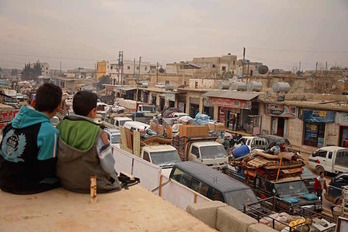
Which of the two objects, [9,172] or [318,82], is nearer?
[9,172]

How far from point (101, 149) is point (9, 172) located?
35.8 inches

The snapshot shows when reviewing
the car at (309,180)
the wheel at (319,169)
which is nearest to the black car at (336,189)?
the car at (309,180)

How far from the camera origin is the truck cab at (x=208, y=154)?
13695 millimetres

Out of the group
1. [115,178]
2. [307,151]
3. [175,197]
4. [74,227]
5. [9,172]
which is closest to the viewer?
[74,227]

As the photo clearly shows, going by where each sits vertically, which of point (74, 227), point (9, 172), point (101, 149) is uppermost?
point (101, 149)

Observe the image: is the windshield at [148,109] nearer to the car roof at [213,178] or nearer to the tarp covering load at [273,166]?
the tarp covering load at [273,166]

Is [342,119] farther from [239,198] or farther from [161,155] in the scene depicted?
A: [239,198]

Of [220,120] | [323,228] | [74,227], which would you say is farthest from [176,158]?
[220,120]

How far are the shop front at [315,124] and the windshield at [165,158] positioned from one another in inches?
439

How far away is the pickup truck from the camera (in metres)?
13.7

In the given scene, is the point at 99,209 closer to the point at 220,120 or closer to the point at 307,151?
the point at 307,151

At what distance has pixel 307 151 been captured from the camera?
20.6 meters

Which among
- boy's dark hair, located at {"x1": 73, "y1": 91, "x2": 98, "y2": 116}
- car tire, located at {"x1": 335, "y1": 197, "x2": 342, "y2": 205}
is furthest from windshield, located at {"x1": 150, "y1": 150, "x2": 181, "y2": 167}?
boy's dark hair, located at {"x1": 73, "y1": 91, "x2": 98, "y2": 116}

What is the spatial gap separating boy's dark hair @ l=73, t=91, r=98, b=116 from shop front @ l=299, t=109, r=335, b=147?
18.4 metres
